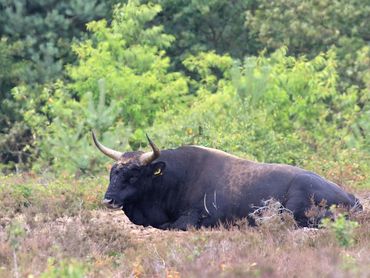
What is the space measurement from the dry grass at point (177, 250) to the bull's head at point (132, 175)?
0.46 metres

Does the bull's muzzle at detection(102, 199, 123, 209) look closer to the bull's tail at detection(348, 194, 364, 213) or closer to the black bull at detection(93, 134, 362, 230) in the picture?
the black bull at detection(93, 134, 362, 230)

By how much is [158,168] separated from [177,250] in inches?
124

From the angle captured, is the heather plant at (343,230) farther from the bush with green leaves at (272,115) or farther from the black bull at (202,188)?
the bush with green leaves at (272,115)

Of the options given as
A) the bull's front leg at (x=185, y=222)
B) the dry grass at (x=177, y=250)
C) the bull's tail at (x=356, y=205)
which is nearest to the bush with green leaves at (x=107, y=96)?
the bull's front leg at (x=185, y=222)

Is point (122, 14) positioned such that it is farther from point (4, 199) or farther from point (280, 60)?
point (4, 199)

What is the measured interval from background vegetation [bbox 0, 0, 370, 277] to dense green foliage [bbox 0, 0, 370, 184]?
0.04 meters

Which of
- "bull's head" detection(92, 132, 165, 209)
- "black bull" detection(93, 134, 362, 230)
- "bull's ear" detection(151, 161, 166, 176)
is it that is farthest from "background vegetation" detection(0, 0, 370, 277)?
"bull's ear" detection(151, 161, 166, 176)

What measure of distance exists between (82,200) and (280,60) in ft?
37.2

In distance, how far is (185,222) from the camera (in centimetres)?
1256

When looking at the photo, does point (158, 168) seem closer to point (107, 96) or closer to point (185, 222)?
point (185, 222)

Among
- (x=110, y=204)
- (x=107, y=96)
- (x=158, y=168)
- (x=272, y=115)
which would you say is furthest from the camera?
(x=107, y=96)

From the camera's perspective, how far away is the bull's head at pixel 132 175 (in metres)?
12.6

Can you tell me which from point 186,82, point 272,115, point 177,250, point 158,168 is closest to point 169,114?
point 272,115

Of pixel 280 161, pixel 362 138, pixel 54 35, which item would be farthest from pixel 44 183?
pixel 54 35
